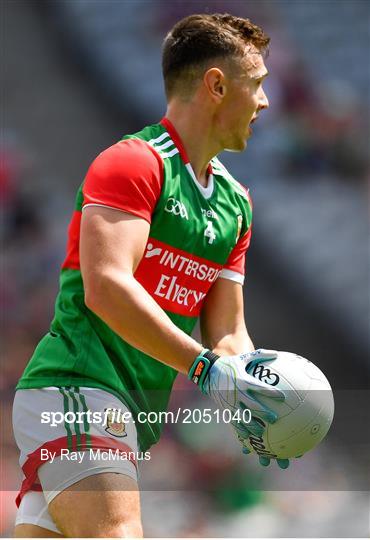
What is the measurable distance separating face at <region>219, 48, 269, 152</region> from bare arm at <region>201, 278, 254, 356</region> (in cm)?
48

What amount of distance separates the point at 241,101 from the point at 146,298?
821 millimetres

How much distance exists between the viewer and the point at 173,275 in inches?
118

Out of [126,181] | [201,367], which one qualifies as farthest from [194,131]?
[201,367]

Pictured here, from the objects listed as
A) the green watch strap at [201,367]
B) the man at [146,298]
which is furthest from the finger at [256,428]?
the green watch strap at [201,367]

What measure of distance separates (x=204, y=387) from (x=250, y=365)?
155 millimetres

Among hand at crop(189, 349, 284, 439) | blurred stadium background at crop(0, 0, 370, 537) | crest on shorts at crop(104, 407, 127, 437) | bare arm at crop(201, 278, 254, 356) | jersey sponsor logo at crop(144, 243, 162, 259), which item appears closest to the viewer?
hand at crop(189, 349, 284, 439)

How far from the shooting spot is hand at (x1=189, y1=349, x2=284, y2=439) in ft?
8.53

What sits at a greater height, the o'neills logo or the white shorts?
the o'neills logo

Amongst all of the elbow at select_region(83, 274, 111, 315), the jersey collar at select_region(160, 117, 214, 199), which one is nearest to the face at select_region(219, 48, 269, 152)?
the jersey collar at select_region(160, 117, 214, 199)

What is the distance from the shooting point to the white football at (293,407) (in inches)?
105

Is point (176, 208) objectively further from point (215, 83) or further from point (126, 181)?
point (215, 83)

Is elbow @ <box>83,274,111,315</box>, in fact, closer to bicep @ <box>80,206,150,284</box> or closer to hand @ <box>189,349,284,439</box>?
bicep @ <box>80,206,150,284</box>

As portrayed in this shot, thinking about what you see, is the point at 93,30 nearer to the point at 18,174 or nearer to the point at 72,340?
the point at 18,174

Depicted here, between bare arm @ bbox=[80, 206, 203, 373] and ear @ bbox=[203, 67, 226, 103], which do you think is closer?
bare arm @ bbox=[80, 206, 203, 373]
